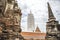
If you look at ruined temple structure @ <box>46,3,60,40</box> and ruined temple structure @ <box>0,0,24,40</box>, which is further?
ruined temple structure @ <box>46,3,60,40</box>

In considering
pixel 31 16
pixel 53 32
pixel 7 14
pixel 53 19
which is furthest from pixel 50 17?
pixel 31 16

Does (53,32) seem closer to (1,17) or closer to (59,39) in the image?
(59,39)

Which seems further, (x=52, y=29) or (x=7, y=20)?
(x=52, y=29)

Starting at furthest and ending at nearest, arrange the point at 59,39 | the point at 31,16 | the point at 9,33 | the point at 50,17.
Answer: the point at 31,16 < the point at 50,17 < the point at 59,39 < the point at 9,33

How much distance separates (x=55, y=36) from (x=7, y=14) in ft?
18.2

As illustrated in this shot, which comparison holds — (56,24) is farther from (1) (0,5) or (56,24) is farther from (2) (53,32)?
(1) (0,5)

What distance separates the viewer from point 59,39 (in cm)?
1229

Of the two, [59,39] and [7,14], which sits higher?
[7,14]

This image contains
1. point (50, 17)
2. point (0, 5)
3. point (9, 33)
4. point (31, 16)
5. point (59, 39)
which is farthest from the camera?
point (31, 16)

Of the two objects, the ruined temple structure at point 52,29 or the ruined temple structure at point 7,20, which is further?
the ruined temple structure at point 52,29

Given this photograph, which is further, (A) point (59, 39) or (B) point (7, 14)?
(A) point (59, 39)

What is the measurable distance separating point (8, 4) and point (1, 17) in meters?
1.80

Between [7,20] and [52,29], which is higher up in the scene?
[7,20]

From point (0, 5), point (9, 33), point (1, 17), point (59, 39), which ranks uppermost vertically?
point (0, 5)
